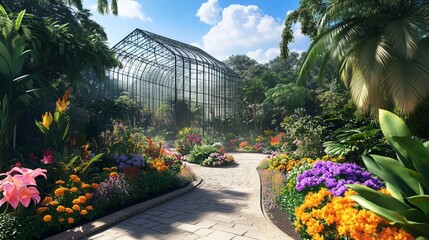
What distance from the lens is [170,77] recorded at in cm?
2125

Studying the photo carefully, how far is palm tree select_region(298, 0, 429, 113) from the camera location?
18.9ft

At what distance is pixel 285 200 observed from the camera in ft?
14.0

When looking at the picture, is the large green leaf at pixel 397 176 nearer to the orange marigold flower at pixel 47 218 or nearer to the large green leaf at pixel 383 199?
the large green leaf at pixel 383 199

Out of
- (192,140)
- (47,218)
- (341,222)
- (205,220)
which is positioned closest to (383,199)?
(341,222)

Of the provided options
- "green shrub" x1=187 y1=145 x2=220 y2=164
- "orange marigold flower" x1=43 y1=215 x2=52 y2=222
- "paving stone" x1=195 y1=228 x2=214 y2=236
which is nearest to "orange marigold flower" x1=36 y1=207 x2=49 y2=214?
"orange marigold flower" x1=43 y1=215 x2=52 y2=222

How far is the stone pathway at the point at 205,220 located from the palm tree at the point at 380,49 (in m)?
3.67

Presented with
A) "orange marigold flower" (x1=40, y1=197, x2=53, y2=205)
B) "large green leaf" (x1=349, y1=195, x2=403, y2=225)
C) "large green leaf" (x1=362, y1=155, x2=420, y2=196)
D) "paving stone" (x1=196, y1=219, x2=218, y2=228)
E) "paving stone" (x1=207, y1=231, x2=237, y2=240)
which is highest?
"large green leaf" (x1=362, y1=155, x2=420, y2=196)

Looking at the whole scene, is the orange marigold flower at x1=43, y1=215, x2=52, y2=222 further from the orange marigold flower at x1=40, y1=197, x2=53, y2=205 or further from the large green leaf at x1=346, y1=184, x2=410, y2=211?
the large green leaf at x1=346, y1=184, x2=410, y2=211

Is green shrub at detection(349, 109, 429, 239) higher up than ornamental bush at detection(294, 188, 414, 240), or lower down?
higher up

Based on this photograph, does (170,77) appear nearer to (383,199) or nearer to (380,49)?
(380,49)

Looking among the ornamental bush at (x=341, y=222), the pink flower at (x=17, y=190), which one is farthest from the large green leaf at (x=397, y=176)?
the pink flower at (x=17, y=190)

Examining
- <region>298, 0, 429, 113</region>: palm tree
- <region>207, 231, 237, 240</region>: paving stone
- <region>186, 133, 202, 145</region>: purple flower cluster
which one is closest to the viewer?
<region>207, 231, 237, 240</region>: paving stone

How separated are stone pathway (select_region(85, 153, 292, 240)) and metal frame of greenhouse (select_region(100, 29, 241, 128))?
1135cm

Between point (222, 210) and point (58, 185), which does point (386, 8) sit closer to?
point (222, 210)
